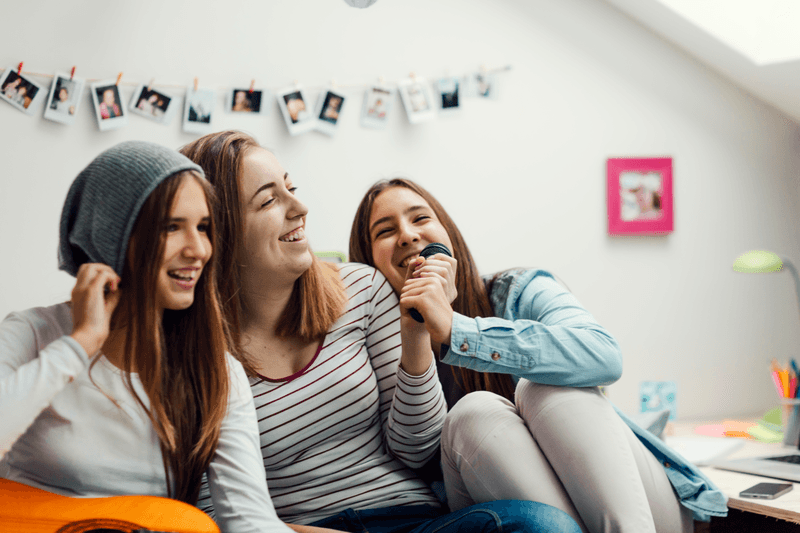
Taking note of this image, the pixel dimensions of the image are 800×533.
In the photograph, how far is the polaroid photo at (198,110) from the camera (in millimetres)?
1909

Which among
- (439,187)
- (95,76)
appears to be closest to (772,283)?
(439,187)

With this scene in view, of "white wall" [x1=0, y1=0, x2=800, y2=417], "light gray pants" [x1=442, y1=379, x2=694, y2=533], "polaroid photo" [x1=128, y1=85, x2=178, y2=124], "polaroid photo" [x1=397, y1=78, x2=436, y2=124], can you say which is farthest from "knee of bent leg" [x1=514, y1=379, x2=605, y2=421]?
"polaroid photo" [x1=128, y1=85, x2=178, y2=124]

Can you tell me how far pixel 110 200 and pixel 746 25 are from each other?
6.61 feet

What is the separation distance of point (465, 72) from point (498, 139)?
24 centimetres

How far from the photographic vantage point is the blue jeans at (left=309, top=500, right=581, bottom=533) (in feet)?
2.83

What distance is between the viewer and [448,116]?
213cm

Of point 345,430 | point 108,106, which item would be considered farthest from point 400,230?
point 108,106

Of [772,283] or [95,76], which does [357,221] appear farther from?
[772,283]

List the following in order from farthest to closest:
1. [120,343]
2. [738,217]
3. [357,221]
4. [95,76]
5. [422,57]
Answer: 1. [738,217]
2. [422,57]
3. [95,76]
4. [357,221]
5. [120,343]

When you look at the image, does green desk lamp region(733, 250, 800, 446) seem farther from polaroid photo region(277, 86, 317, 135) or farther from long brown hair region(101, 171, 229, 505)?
long brown hair region(101, 171, 229, 505)

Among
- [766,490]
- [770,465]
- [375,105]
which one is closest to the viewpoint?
[766,490]

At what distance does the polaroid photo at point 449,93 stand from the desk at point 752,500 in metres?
1.27

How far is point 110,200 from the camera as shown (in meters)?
A: 0.78

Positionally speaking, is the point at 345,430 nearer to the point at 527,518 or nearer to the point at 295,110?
the point at 527,518
